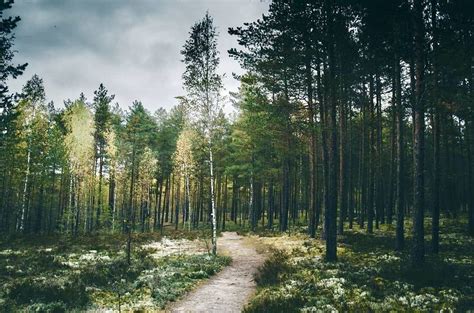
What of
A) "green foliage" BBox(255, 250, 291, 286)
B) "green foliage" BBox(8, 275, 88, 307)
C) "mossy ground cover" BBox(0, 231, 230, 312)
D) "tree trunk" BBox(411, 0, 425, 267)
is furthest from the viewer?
"green foliage" BBox(255, 250, 291, 286)

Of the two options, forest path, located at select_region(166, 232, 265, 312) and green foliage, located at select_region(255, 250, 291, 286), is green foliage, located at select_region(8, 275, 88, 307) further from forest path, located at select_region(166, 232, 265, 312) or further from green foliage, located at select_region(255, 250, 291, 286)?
green foliage, located at select_region(255, 250, 291, 286)

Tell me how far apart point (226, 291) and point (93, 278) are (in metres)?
6.43

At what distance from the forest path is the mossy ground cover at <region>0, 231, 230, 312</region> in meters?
0.54

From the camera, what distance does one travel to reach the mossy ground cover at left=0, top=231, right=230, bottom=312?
37.0ft

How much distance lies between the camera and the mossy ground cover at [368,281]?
29.7ft

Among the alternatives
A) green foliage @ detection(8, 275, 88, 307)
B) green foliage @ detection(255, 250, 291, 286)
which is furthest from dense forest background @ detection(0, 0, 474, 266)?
green foliage @ detection(8, 275, 88, 307)

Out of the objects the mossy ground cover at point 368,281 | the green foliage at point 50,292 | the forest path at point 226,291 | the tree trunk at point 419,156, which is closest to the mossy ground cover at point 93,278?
the green foliage at point 50,292

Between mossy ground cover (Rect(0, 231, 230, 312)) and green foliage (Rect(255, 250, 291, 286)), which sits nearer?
mossy ground cover (Rect(0, 231, 230, 312))

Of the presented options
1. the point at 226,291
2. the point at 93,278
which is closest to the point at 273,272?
the point at 226,291

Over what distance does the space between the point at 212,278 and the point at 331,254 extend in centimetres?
567

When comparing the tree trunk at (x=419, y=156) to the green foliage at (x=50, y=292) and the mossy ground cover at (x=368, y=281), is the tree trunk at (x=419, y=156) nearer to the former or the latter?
the mossy ground cover at (x=368, y=281)

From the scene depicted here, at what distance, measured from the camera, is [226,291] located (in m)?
12.9

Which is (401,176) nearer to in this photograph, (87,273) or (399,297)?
(399,297)

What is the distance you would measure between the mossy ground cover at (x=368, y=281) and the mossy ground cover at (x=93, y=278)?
11.3 feet
